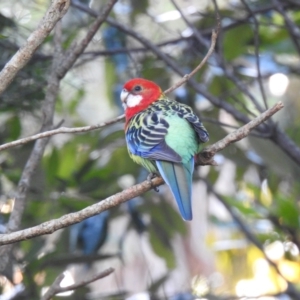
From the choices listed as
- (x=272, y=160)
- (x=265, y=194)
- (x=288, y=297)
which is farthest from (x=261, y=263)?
(x=272, y=160)

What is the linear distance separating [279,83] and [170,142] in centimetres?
275

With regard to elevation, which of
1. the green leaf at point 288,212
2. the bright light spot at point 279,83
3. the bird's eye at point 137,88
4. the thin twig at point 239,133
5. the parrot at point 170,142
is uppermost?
the bright light spot at point 279,83

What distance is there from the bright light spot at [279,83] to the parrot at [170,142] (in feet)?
5.41

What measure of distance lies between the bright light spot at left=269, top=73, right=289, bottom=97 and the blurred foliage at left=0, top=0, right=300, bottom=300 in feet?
0.62

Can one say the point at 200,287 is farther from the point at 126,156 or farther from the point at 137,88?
the point at 137,88

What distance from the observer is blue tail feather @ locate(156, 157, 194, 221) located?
102 inches

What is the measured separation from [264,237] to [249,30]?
1.45 m

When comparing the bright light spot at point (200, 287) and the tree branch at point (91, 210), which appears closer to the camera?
the tree branch at point (91, 210)

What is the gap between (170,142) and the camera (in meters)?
2.95

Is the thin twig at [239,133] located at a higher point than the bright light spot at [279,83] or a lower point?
lower

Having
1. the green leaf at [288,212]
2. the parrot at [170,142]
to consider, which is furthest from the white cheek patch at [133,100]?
the green leaf at [288,212]

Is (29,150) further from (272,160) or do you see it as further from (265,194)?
(265,194)

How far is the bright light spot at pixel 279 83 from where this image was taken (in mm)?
4988

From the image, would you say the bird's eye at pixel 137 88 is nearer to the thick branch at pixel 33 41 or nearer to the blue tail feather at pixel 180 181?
the blue tail feather at pixel 180 181
